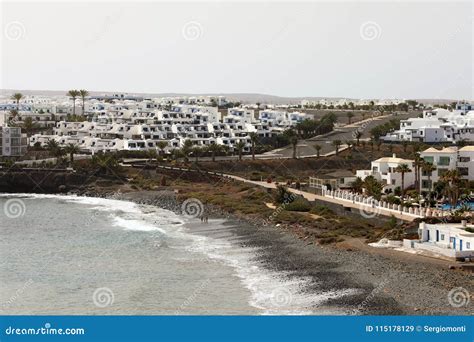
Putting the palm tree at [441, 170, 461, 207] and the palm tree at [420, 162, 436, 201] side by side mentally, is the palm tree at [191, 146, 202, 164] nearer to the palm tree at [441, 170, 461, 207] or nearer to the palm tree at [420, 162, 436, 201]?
the palm tree at [420, 162, 436, 201]

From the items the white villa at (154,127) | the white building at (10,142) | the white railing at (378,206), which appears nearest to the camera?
the white railing at (378,206)

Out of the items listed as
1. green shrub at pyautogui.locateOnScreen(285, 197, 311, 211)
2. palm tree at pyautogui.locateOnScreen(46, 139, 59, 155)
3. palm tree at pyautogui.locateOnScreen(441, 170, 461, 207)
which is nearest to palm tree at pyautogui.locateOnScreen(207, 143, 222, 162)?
palm tree at pyautogui.locateOnScreen(46, 139, 59, 155)

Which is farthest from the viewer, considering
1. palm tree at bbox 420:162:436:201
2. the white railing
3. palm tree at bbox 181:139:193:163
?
palm tree at bbox 181:139:193:163

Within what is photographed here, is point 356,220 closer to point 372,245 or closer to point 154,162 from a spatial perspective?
point 372,245

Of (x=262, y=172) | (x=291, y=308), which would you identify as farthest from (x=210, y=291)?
(x=262, y=172)

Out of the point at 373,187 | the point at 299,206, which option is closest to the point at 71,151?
the point at 299,206

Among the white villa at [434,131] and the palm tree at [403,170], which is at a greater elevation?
the white villa at [434,131]

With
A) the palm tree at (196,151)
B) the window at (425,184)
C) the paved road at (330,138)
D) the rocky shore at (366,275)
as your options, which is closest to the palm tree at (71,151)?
the palm tree at (196,151)

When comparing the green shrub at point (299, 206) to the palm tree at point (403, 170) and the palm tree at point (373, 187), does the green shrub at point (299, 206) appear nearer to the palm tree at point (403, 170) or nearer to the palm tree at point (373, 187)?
the palm tree at point (373, 187)
